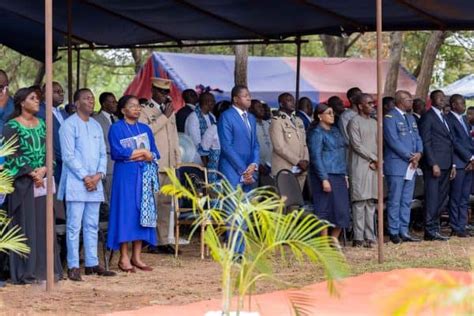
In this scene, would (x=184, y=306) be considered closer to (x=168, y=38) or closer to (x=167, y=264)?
(x=167, y=264)

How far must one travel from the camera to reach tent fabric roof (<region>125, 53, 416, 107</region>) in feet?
71.4

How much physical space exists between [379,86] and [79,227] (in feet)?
10.8

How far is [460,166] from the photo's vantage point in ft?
46.0

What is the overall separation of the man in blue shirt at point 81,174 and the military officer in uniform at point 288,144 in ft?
9.03

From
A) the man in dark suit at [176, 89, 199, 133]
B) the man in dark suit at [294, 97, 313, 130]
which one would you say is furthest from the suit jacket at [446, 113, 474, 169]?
the man in dark suit at [176, 89, 199, 133]

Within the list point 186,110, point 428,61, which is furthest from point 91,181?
point 428,61

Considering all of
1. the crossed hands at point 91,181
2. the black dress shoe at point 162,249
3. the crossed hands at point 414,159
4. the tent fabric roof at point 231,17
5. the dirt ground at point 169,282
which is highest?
the tent fabric roof at point 231,17

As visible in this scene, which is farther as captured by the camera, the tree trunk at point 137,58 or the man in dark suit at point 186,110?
the tree trunk at point 137,58

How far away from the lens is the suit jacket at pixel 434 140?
44.5 ft

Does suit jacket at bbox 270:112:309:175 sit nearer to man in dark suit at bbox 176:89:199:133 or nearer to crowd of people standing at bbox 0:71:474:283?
crowd of people standing at bbox 0:71:474:283

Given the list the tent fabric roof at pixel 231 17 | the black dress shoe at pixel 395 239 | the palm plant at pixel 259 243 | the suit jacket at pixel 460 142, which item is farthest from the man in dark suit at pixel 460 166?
the palm plant at pixel 259 243

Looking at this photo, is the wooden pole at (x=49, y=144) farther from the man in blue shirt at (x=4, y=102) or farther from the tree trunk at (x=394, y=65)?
the tree trunk at (x=394, y=65)

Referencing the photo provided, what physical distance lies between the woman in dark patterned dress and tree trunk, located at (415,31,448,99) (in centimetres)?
1216

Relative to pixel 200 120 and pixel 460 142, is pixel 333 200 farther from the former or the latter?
pixel 460 142
